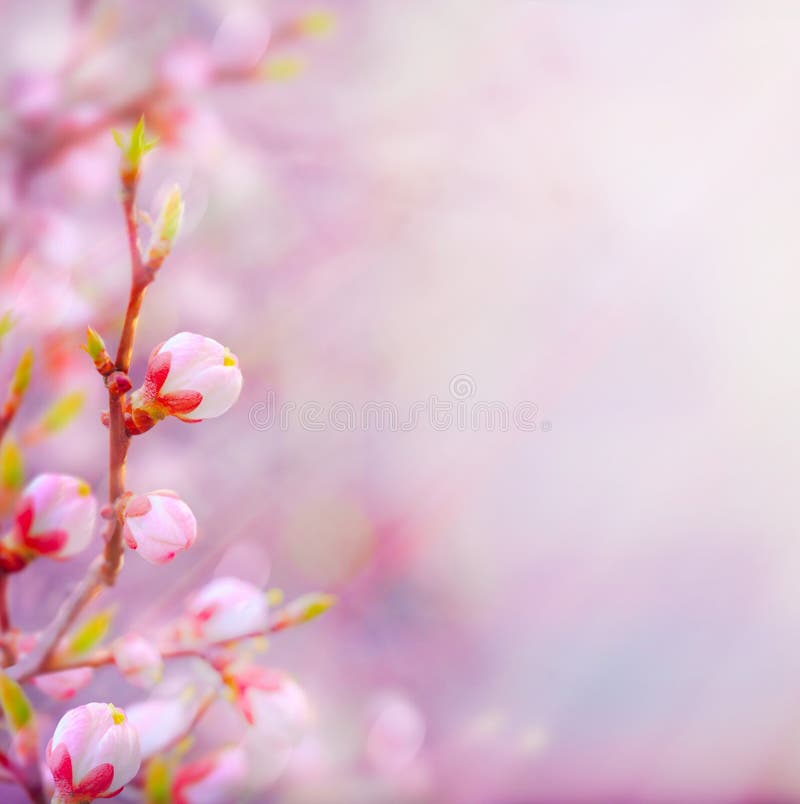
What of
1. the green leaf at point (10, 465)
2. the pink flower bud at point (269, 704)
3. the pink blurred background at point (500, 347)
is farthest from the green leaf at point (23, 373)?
the pink blurred background at point (500, 347)

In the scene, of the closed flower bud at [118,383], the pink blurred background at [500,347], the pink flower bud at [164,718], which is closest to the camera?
the closed flower bud at [118,383]

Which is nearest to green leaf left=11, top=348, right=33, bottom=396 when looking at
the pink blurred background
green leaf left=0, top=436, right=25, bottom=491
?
green leaf left=0, top=436, right=25, bottom=491

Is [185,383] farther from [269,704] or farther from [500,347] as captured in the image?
[500,347]

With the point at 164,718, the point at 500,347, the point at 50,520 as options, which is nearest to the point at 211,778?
the point at 164,718

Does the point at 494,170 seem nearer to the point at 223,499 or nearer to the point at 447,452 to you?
the point at 447,452

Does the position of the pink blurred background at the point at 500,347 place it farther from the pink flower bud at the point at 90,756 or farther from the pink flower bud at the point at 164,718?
the pink flower bud at the point at 90,756

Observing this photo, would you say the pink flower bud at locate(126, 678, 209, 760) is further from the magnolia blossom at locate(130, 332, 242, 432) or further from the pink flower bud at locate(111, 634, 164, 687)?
the magnolia blossom at locate(130, 332, 242, 432)
